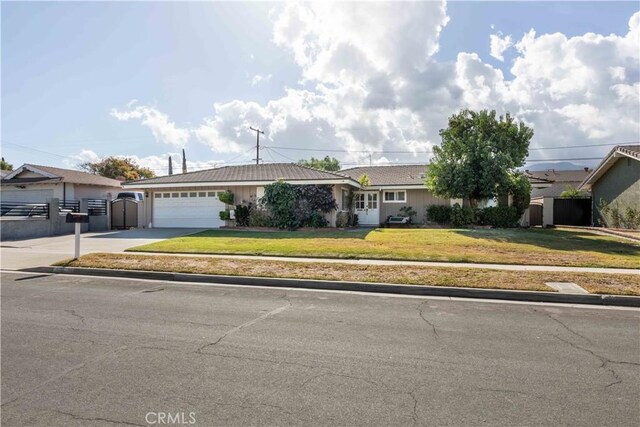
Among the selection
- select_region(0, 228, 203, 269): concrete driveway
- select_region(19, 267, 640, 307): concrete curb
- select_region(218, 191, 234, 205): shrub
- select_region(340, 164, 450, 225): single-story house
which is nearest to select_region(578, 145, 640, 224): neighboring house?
select_region(340, 164, 450, 225): single-story house

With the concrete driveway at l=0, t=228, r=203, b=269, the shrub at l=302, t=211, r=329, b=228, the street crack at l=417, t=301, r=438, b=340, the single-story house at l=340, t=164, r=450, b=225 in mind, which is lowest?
the street crack at l=417, t=301, r=438, b=340

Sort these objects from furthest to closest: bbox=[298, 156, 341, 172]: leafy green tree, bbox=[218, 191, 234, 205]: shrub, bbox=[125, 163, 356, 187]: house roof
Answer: bbox=[298, 156, 341, 172]: leafy green tree < bbox=[218, 191, 234, 205]: shrub < bbox=[125, 163, 356, 187]: house roof

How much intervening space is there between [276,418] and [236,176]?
2165cm

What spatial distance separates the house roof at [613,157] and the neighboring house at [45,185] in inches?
1161

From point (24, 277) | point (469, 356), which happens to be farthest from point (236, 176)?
point (469, 356)

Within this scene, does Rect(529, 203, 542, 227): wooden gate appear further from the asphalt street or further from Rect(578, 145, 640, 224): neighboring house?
the asphalt street

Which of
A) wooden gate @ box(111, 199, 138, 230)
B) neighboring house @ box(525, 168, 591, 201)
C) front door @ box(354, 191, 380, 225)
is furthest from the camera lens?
neighboring house @ box(525, 168, 591, 201)

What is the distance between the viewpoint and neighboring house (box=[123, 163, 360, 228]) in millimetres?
22703

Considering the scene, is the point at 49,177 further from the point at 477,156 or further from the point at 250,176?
the point at 477,156

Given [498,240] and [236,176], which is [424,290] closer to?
[498,240]

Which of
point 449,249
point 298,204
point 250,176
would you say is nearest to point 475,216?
point 298,204

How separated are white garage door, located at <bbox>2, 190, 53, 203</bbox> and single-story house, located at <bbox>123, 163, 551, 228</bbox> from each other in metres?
7.20

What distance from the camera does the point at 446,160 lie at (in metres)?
22.8

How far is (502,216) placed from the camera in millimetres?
22812
